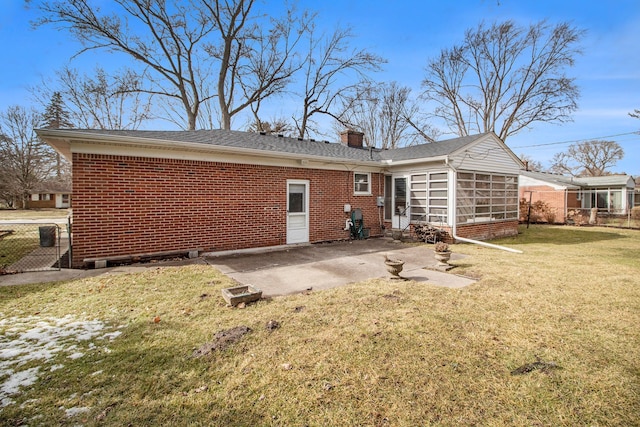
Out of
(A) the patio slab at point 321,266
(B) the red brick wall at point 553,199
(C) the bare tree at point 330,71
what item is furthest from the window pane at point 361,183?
(B) the red brick wall at point 553,199

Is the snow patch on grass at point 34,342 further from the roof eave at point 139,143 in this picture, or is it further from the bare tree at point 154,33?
the bare tree at point 154,33

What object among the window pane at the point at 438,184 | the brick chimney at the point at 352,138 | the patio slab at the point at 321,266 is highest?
the brick chimney at the point at 352,138

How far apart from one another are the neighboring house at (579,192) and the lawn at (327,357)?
20.4m

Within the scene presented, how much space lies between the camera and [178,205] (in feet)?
25.1

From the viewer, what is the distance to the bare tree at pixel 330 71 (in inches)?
840

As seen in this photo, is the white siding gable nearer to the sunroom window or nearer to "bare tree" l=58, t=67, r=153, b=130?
the sunroom window

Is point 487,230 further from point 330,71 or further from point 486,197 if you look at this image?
point 330,71

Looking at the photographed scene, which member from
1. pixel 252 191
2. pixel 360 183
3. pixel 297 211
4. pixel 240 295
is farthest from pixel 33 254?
pixel 360 183

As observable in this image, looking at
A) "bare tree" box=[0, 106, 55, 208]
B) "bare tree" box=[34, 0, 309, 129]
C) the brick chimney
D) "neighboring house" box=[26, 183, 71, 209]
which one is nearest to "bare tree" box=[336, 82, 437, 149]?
"bare tree" box=[34, 0, 309, 129]

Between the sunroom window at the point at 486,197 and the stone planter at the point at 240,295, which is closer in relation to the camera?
the stone planter at the point at 240,295

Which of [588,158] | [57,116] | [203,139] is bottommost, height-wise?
[203,139]

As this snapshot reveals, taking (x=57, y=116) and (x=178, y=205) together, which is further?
(x=57, y=116)

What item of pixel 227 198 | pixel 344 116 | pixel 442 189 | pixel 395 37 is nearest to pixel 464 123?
pixel 344 116

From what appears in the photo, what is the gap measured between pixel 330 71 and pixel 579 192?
800 inches
